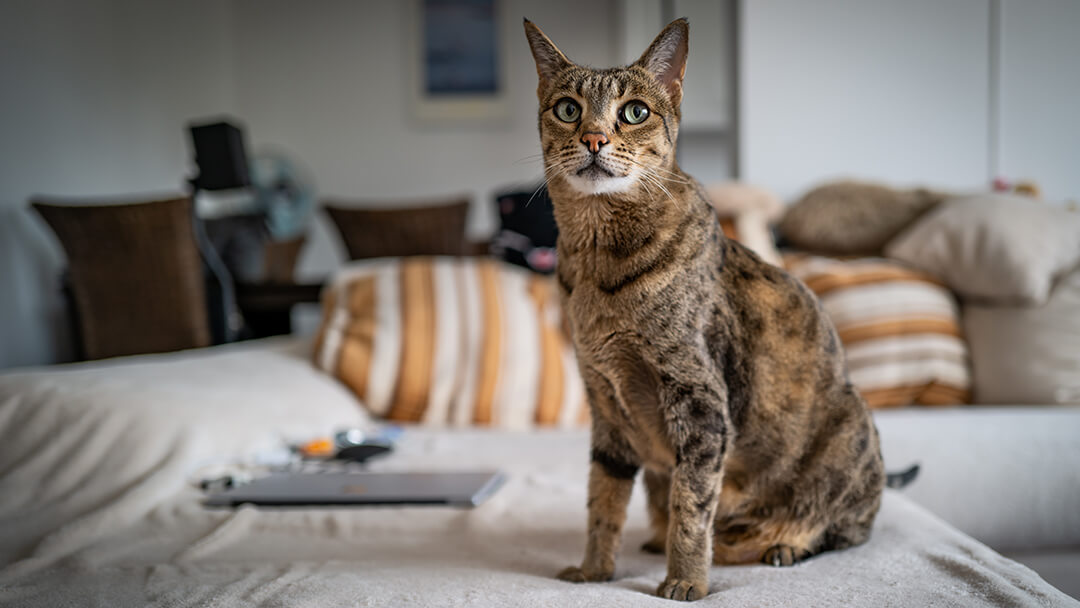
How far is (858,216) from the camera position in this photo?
2.27 metres

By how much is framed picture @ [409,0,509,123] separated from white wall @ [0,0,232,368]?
1479mm

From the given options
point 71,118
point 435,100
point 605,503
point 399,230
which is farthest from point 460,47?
point 605,503

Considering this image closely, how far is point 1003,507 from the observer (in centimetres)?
151

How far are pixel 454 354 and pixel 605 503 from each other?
1.08 meters

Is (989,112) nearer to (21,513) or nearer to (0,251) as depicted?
(21,513)

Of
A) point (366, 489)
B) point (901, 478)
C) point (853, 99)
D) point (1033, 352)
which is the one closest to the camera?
point (901, 478)

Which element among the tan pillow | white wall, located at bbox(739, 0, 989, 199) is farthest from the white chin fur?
white wall, located at bbox(739, 0, 989, 199)

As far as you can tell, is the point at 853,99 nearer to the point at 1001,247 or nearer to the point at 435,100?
the point at 1001,247

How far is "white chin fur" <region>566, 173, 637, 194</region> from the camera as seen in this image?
3.05ft

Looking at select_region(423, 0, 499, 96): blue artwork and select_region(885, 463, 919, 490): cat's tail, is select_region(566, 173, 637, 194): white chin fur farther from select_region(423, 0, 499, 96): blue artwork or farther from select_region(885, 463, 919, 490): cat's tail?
select_region(423, 0, 499, 96): blue artwork

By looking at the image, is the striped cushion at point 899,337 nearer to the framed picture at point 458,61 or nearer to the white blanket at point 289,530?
the white blanket at point 289,530

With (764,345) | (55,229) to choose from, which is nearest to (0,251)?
(55,229)

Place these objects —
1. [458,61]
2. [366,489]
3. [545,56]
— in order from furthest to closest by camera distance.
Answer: [458,61]
[366,489]
[545,56]

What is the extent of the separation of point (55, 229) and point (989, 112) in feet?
9.55
